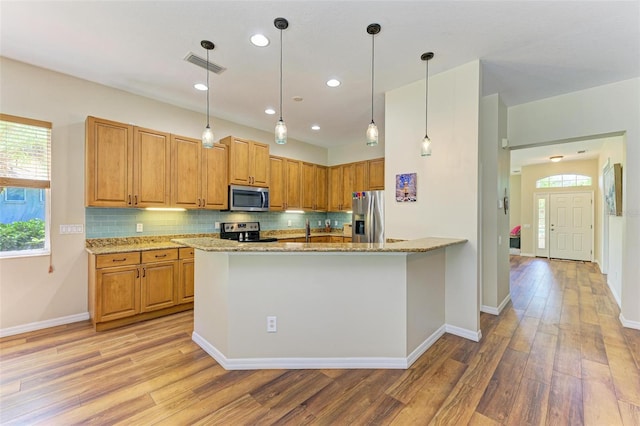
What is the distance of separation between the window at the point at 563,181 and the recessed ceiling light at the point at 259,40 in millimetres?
9418

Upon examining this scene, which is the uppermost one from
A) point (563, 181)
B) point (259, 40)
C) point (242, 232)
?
point (259, 40)

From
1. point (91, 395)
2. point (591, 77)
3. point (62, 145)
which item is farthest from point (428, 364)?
point (62, 145)

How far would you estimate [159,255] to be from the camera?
11.7 feet

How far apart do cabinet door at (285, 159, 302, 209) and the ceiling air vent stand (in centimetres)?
252

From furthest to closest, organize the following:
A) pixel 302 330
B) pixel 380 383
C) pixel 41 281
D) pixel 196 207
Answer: pixel 196 207, pixel 41 281, pixel 302 330, pixel 380 383

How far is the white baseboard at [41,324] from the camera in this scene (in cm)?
299

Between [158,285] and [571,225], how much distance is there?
33.6ft

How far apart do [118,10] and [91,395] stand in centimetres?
300

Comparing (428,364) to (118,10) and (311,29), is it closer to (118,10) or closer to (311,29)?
(311,29)

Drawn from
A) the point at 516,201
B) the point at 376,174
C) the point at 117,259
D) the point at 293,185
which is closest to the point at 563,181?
the point at 516,201

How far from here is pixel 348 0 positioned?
2.09m

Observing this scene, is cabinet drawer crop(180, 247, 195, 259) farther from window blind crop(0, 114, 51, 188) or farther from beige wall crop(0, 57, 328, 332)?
window blind crop(0, 114, 51, 188)

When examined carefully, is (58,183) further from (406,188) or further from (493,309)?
(493,309)

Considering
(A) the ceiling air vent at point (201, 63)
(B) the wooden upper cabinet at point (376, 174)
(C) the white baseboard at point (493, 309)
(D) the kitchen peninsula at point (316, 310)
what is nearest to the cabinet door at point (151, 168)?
(A) the ceiling air vent at point (201, 63)
